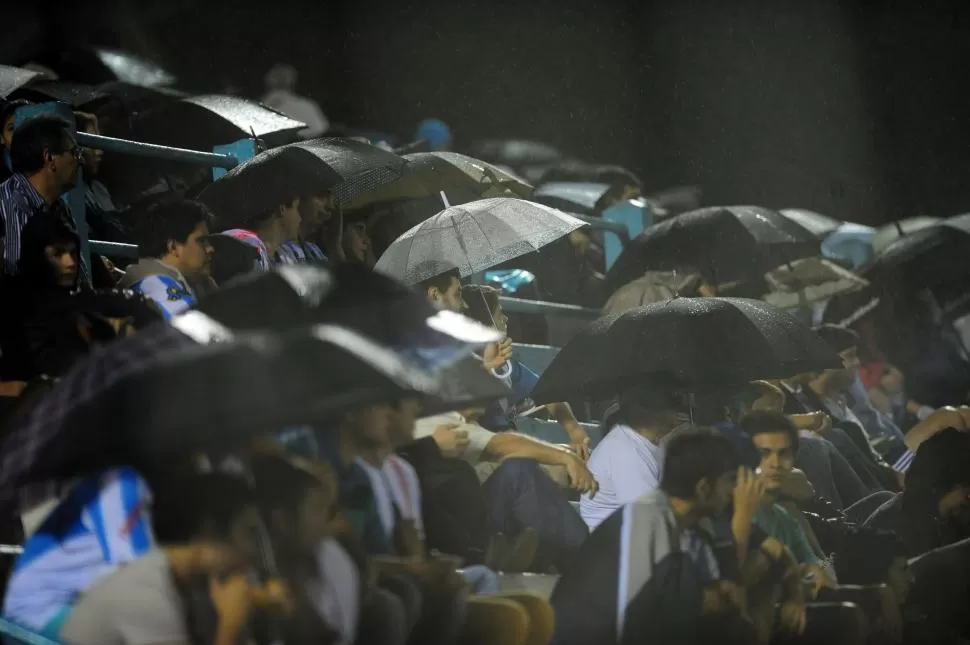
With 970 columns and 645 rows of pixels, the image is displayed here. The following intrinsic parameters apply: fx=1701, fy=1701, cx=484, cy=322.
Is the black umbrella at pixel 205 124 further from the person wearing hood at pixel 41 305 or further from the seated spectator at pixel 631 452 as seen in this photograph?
the person wearing hood at pixel 41 305

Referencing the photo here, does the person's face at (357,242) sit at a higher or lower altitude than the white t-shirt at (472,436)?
higher

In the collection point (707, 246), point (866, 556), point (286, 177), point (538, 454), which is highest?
point (286, 177)

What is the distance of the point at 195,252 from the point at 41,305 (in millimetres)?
795

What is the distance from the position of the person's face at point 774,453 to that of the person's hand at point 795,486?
0.10 ft

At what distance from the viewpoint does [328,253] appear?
7.75 m

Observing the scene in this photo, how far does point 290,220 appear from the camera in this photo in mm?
7547

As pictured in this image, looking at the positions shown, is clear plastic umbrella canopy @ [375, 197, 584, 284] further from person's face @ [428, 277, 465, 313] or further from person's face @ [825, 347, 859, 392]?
person's face @ [825, 347, 859, 392]

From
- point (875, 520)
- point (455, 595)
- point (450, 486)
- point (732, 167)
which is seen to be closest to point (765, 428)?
point (875, 520)

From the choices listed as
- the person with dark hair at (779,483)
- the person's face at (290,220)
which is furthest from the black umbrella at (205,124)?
the person with dark hair at (779,483)

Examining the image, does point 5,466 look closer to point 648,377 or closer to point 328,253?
point 328,253

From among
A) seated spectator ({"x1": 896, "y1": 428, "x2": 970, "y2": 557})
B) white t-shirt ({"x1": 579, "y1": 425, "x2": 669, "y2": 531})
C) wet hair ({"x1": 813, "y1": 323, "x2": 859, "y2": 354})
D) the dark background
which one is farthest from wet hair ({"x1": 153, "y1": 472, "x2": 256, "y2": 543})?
the dark background

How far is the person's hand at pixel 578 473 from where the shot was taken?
7.06 meters

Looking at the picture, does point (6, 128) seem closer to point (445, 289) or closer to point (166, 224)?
point (166, 224)

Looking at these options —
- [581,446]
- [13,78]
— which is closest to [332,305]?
[581,446]
